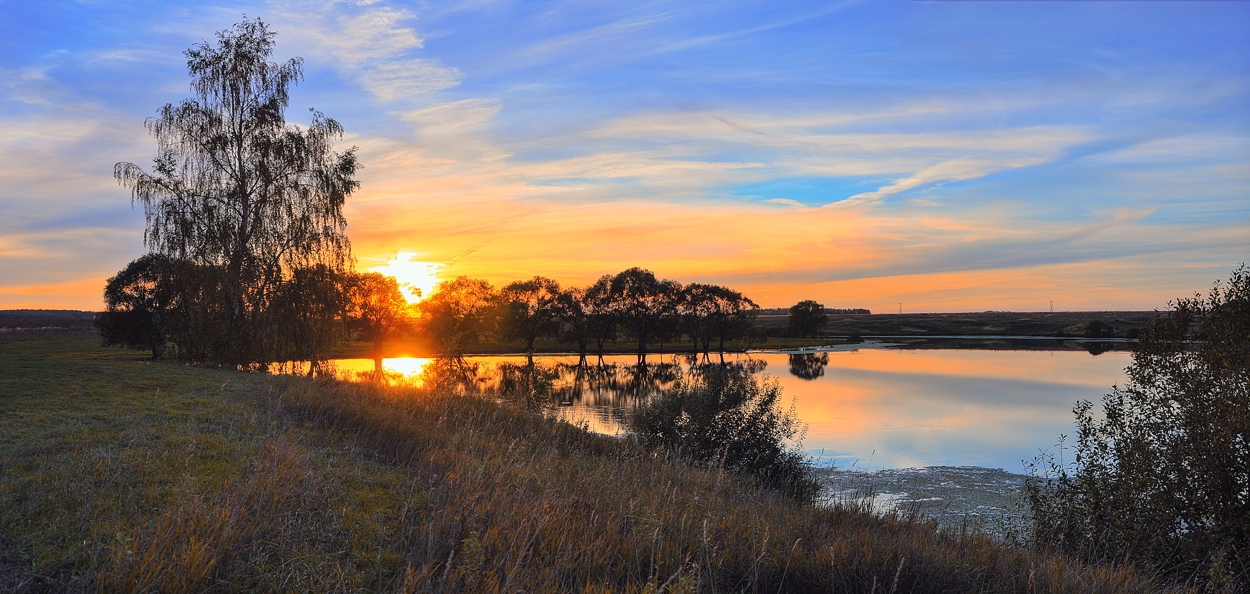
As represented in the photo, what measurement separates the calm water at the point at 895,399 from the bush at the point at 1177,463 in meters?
9.51

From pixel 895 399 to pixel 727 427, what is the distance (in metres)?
21.0

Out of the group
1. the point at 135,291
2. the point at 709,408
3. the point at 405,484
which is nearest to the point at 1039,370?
the point at 709,408

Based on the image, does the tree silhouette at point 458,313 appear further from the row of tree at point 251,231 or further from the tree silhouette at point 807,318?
the tree silhouette at point 807,318

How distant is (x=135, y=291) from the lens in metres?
49.2

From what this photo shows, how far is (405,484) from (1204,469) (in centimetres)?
1104

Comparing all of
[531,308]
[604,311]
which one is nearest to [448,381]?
[531,308]

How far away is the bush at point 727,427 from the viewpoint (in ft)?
60.9

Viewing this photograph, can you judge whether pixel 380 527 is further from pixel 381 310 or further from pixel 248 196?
pixel 381 310

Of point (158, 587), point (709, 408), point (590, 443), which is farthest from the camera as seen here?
point (709, 408)

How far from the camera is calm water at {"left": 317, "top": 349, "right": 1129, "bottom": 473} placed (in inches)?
939

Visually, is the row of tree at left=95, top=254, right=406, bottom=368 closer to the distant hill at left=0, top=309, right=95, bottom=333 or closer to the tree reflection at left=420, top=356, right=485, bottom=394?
the tree reflection at left=420, top=356, right=485, bottom=394

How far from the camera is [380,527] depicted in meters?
6.26

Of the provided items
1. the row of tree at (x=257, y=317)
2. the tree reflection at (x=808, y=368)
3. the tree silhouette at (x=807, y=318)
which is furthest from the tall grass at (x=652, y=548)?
the tree silhouette at (x=807, y=318)

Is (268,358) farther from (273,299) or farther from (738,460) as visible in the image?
(738,460)
